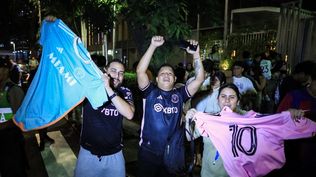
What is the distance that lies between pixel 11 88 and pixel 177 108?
92.6 inches

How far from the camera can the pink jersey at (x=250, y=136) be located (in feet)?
A: 11.1

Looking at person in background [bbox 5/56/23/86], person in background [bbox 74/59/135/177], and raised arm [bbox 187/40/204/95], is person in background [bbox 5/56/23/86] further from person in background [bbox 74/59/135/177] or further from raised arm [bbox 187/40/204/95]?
raised arm [bbox 187/40/204/95]

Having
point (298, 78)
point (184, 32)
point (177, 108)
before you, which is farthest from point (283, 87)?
point (177, 108)

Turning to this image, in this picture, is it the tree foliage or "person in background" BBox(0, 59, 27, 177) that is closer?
"person in background" BBox(0, 59, 27, 177)

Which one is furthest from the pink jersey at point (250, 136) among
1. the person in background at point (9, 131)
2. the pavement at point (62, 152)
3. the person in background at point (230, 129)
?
the person in background at point (9, 131)

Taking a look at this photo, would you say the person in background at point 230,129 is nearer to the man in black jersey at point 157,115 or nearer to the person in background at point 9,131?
the man in black jersey at point 157,115

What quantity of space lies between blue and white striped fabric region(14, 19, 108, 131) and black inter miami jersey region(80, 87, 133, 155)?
0.25 m

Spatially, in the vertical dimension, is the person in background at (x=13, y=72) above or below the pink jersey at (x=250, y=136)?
above

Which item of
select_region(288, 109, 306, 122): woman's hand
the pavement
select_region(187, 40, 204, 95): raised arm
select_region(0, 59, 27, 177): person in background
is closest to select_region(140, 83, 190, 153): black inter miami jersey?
select_region(187, 40, 204, 95): raised arm

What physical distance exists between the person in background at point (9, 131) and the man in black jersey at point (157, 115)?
72.3 inches

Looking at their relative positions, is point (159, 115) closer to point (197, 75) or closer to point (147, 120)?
point (147, 120)

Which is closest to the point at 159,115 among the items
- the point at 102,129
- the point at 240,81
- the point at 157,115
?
the point at 157,115

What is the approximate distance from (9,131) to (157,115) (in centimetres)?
224

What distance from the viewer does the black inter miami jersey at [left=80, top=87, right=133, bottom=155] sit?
138 inches
